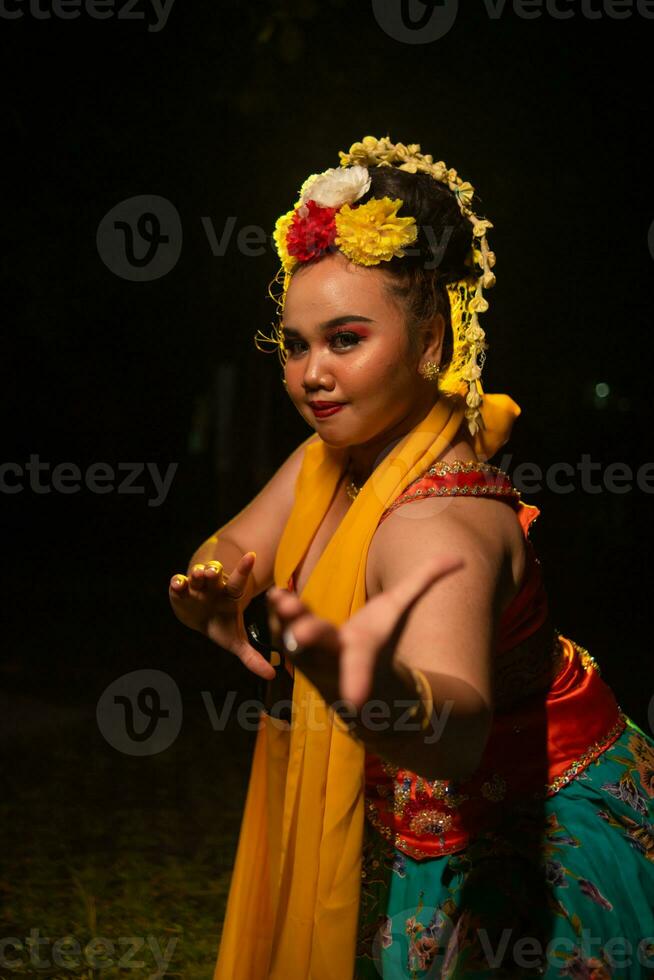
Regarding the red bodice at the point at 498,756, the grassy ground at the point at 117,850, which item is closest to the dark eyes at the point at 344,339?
the red bodice at the point at 498,756

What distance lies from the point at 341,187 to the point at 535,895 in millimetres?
993

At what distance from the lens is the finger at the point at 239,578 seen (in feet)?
4.85

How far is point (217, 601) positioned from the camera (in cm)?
154

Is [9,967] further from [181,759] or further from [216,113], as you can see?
[216,113]

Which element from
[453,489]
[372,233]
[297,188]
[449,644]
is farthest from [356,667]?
[297,188]

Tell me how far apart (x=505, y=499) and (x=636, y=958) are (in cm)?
60

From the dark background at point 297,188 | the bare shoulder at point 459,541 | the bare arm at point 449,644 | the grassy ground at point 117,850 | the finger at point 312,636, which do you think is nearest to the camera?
the finger at point 312,636

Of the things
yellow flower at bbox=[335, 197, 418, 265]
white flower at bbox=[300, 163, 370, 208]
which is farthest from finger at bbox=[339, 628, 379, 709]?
white flower at bbox=[300, 163, 370, 208]

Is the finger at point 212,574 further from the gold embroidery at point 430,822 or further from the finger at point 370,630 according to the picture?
the finger at point 370,630

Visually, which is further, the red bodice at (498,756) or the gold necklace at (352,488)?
the gold necklace at (352,488)

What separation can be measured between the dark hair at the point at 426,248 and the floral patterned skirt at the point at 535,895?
2.13 ft

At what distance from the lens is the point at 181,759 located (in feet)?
12.0

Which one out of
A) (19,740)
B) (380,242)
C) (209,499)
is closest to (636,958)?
(380,242)

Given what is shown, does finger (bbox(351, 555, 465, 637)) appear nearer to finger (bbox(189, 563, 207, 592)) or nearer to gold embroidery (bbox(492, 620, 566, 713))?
gold embroidery (bbox(492, 620, 566, 713))
